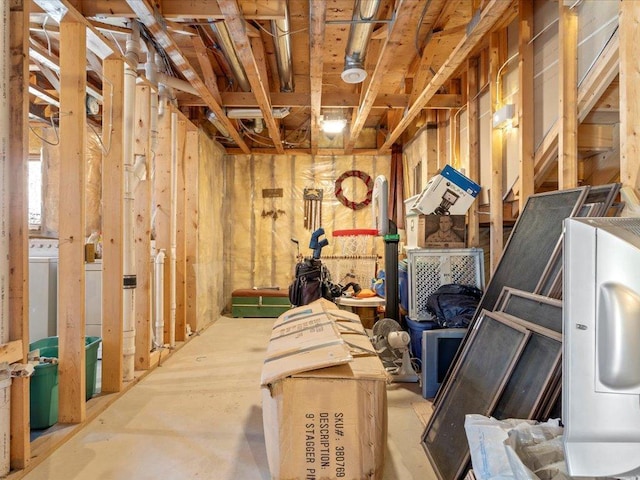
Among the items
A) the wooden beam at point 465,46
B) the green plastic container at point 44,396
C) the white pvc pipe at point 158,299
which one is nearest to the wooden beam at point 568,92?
the wooden beam at point 465,46

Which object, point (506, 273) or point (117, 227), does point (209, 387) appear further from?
point (506, 273)

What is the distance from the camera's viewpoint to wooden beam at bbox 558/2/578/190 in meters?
2.11

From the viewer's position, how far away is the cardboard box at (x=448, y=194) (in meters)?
3.14

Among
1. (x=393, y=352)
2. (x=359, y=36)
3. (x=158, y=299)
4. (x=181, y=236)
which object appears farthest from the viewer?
(x=181, y=236)

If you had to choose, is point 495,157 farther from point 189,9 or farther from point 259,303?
point 259,303

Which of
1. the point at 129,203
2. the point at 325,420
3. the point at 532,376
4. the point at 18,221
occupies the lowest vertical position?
the point at 325,420

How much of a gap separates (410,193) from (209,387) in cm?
390

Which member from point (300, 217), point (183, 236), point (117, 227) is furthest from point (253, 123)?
point (117, 227)

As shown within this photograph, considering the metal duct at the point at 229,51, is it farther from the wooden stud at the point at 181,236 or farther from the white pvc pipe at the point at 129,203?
the wooden stud at the point at 181,236

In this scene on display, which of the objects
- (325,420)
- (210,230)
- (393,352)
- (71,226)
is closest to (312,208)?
(210,230)

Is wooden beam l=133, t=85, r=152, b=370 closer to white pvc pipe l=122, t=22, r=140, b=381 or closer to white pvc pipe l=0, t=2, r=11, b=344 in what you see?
white pvc pipe l=122, t=22, r=140, b=381

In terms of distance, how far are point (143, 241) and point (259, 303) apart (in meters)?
2.74

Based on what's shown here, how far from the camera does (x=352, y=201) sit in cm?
622

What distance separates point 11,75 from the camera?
72.6 inches
